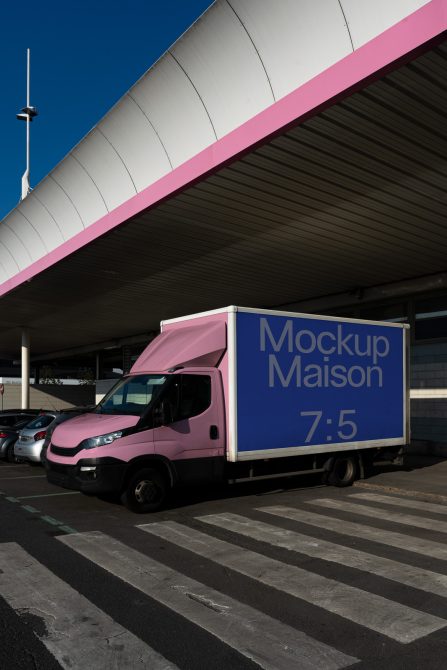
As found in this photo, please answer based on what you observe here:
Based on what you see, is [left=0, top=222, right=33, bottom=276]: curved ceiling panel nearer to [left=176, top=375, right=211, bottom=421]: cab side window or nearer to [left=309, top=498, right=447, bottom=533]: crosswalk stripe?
[left=176, top=375, right=211, bottom=421]: cab side window

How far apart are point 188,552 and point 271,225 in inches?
309

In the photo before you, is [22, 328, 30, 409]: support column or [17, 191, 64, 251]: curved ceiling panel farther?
[22, 328, 30, 409]: support column

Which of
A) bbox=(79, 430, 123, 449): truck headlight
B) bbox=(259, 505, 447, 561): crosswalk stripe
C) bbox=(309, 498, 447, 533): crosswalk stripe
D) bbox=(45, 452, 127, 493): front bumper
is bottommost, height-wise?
bbox=(309, 498, 447, 533): crosswalk stripe

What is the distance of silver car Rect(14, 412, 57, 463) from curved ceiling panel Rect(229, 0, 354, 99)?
9820 mm

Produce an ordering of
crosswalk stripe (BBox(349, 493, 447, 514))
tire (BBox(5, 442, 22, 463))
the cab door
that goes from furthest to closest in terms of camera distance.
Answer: tire (BBox(5, 442, 22, 463))
crosswalk stripe (BBox(349, 493, 447, 514))
the cab door

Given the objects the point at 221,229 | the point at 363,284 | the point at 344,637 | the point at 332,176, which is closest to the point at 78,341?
the point at 363,284

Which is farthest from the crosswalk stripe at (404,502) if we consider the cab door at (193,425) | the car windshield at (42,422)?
the car windshield at (42,422)

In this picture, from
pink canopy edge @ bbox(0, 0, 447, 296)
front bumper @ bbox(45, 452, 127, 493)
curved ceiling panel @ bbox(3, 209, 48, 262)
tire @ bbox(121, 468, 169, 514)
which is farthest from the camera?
curved ceiling panel @ bbox(3, 209, 48, 262)

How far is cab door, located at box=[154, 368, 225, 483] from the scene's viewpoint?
29.4 feet

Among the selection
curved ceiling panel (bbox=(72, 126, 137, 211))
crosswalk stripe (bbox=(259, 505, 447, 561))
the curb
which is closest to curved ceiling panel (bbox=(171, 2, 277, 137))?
curved ceiling panel (bbox=(72, 126, 137, 211))

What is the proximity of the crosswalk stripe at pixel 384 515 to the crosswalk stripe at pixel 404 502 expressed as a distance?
0.58 m

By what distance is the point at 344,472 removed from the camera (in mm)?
11359

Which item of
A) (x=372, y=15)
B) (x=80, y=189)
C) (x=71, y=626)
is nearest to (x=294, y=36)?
(x=372, y=15)

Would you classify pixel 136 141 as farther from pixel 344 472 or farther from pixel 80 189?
pixel 344 472
